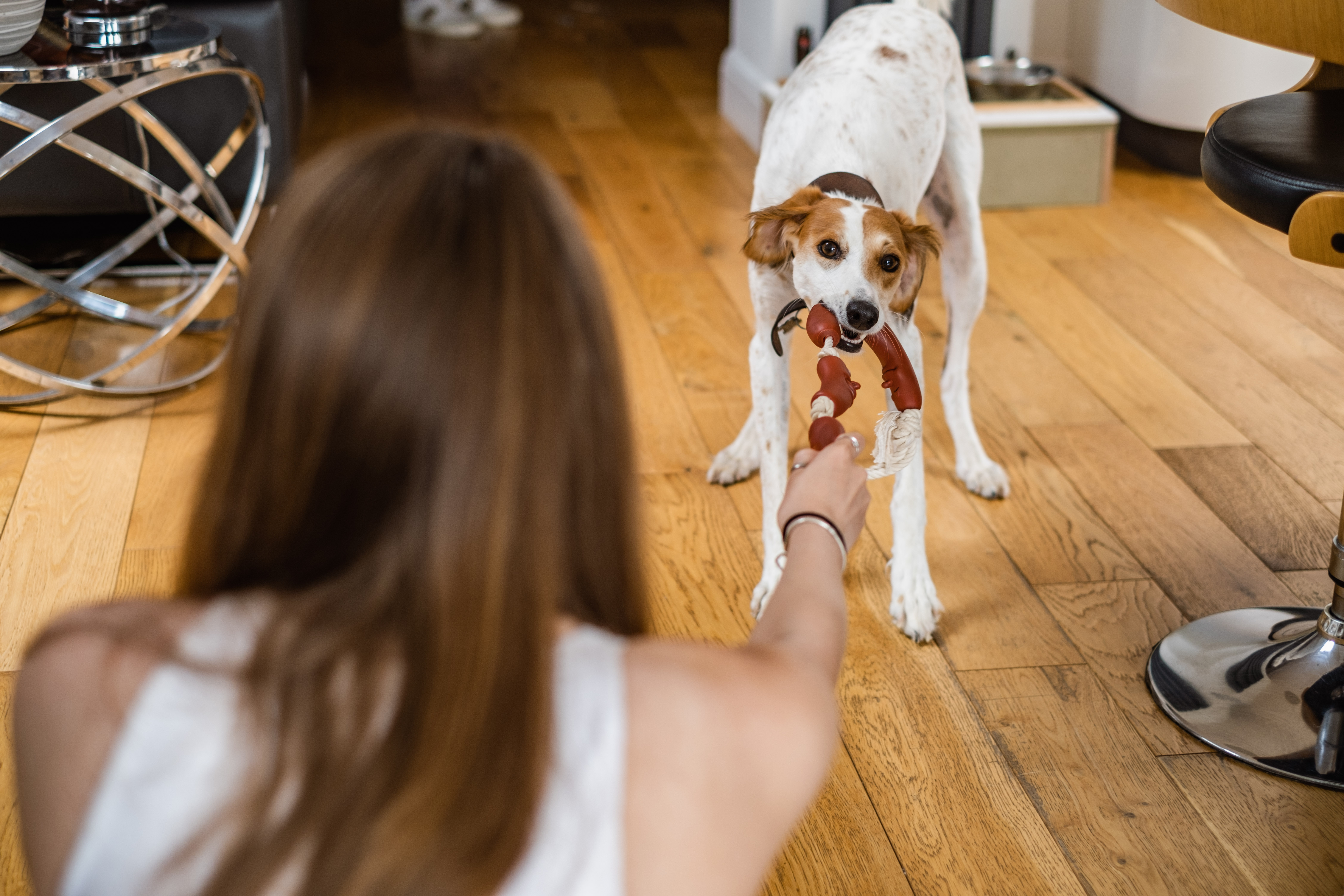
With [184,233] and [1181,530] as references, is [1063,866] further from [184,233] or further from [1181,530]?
[184,233]

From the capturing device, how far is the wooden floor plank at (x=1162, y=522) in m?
1.79

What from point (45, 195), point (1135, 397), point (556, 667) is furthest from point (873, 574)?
point (45, 195)

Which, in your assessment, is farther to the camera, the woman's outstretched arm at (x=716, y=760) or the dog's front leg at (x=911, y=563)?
the dog's front leg at (x=911, y=563)

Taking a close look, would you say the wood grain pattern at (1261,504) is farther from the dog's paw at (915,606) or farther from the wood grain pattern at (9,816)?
the wood grain pattern at (9,816)

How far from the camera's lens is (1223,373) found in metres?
2.43

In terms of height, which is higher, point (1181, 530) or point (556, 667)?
point (556, 667)

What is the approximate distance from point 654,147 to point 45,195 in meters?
1.67

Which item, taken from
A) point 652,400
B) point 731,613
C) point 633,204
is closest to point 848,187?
point 731,613

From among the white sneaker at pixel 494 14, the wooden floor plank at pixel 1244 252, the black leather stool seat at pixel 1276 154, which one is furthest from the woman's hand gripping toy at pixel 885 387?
the white sneaker at pixel 494 14

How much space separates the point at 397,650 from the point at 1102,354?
2183mm

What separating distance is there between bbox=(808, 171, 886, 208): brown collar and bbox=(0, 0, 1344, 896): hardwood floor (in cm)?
41

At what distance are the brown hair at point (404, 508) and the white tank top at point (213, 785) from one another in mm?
17

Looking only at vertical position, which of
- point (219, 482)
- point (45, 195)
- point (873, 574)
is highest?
point (219, 482)

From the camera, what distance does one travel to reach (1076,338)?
2.58 m
